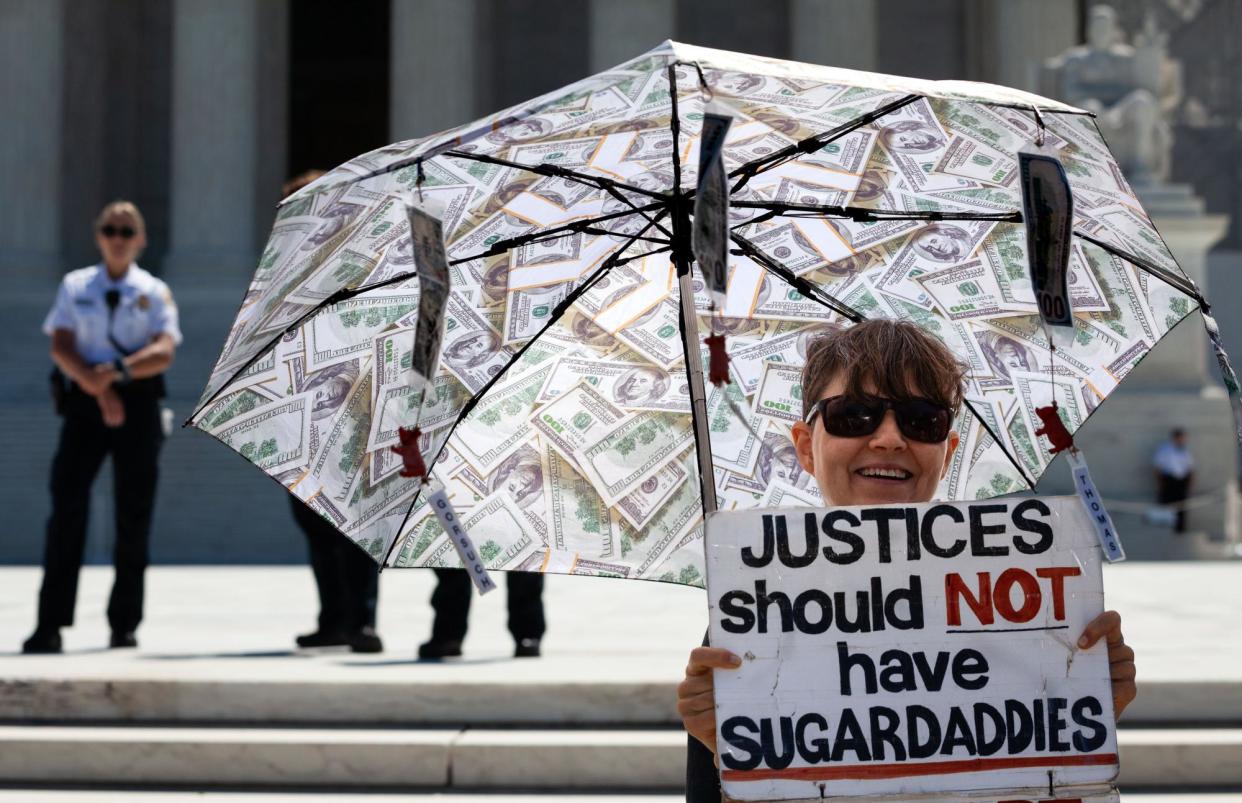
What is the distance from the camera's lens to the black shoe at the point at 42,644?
26.4ft

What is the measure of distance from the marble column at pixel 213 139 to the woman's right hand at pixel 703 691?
101 ft

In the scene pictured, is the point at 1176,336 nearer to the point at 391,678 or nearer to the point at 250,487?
the point at 250,487

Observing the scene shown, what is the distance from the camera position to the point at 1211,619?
992 cm

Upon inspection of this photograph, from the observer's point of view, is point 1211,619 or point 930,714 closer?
point 930,714

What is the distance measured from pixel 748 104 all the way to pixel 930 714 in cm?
135

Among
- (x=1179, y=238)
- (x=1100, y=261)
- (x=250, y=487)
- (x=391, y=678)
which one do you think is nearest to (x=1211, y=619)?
(x=391, y=678)

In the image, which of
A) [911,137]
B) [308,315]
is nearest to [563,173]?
[308,315]

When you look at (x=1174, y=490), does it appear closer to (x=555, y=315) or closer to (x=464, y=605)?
(x=464, y=605)

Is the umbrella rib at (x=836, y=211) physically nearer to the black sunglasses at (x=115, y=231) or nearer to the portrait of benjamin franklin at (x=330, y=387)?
the portrait of benjamin franklin at (x=330, y=387)

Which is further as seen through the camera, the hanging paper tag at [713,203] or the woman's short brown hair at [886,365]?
the woman's short brown hair at [886,365]

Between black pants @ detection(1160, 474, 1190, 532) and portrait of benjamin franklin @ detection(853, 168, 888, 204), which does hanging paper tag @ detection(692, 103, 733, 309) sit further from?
black pants @ detection(1160, 474, 1190, 532)

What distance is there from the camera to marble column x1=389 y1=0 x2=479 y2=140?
1323 inches

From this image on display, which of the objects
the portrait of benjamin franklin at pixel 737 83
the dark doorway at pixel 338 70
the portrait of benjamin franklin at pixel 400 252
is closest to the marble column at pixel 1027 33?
the dark doorway at pixel 338 70

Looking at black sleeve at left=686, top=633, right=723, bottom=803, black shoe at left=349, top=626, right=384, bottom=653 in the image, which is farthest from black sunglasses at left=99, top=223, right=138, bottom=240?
black sleeve at left=686, top=633, right=723, bottom=803
